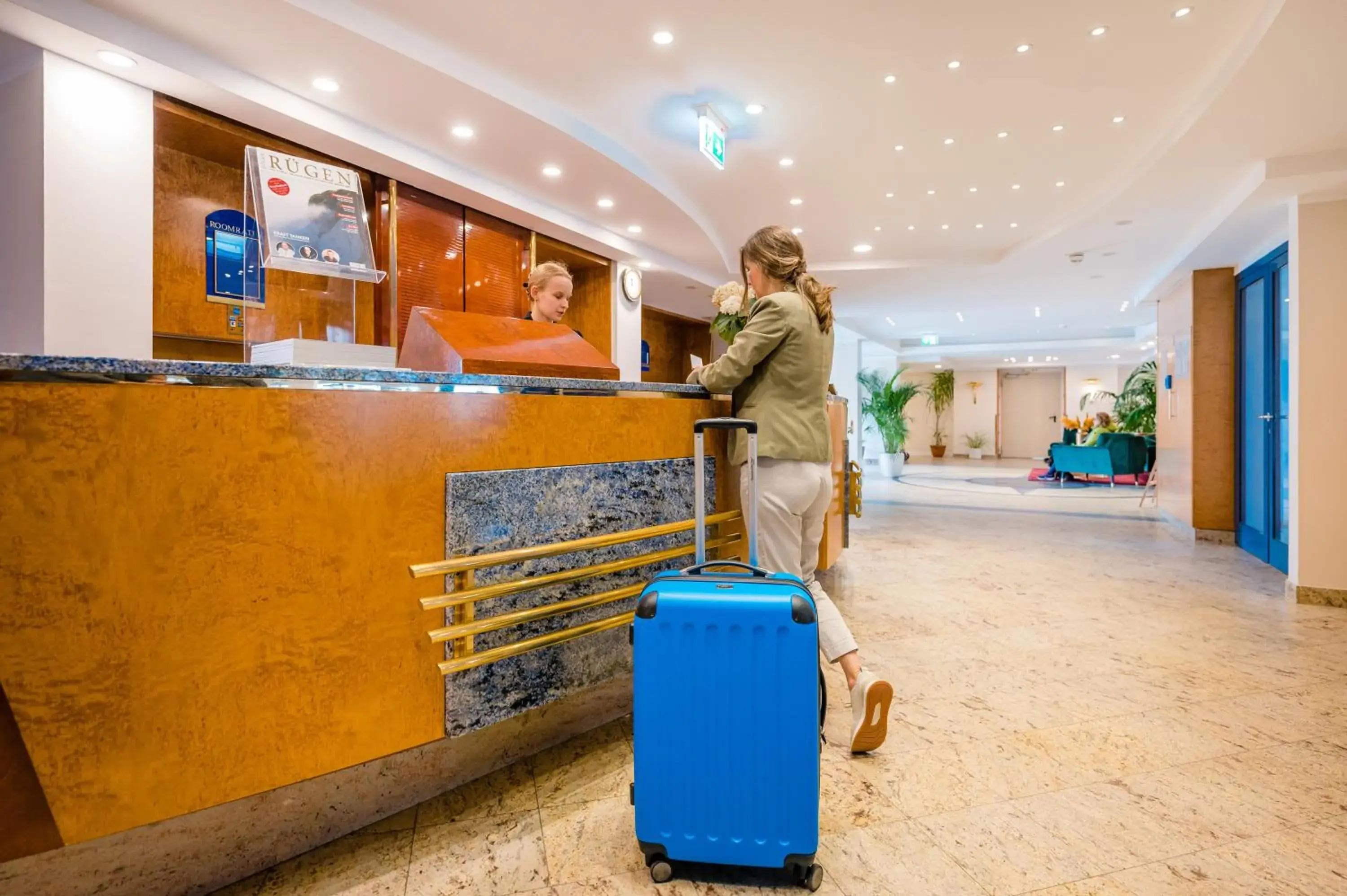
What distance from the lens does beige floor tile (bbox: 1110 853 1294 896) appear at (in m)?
1.48

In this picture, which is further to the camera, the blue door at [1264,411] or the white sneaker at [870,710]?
the blue door at [1264,411]

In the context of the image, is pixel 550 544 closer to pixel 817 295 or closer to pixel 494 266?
pixel 817 295

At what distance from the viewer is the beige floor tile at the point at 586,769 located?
1.88 m

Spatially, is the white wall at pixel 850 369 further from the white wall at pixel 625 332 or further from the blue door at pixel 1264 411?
the blue door at pixel 1264 411

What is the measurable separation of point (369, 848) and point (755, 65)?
13.4 feet

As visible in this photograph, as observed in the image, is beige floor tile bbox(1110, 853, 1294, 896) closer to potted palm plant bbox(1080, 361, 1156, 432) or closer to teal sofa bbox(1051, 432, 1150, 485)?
potted palm plant bbox(1080, 361, 1156, 432)

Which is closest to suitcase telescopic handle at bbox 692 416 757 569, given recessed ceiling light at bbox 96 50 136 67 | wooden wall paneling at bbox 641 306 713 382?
recessed ceiling light at bbox 96 50 136 67

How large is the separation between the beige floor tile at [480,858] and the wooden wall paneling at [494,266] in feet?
14.1

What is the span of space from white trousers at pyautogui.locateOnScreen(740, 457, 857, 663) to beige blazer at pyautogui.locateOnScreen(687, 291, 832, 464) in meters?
0.04

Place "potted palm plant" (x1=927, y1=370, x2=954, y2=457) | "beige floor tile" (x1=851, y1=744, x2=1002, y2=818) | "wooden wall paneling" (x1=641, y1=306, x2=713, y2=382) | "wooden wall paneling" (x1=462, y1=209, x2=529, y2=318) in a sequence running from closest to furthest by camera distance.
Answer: "beige floor tile" (x1=851, y1=744, x2=1002, y2=818)
"wooden wall paneling" (x1=462, y1=209, x2=529, y2=318)
"wooden wall paneling" (x1=641, y1=306, x2=713, y2=382)
"potted palm plant" (x1=927, y1=370, x2=954, y2=457)

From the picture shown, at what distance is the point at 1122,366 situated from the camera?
19141mm

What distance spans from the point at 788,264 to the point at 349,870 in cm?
204

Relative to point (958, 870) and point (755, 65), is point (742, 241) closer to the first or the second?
point (755, 65)

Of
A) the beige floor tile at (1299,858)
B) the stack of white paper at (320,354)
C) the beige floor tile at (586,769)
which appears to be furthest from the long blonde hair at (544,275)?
the beige floor tile at (1299,858)
